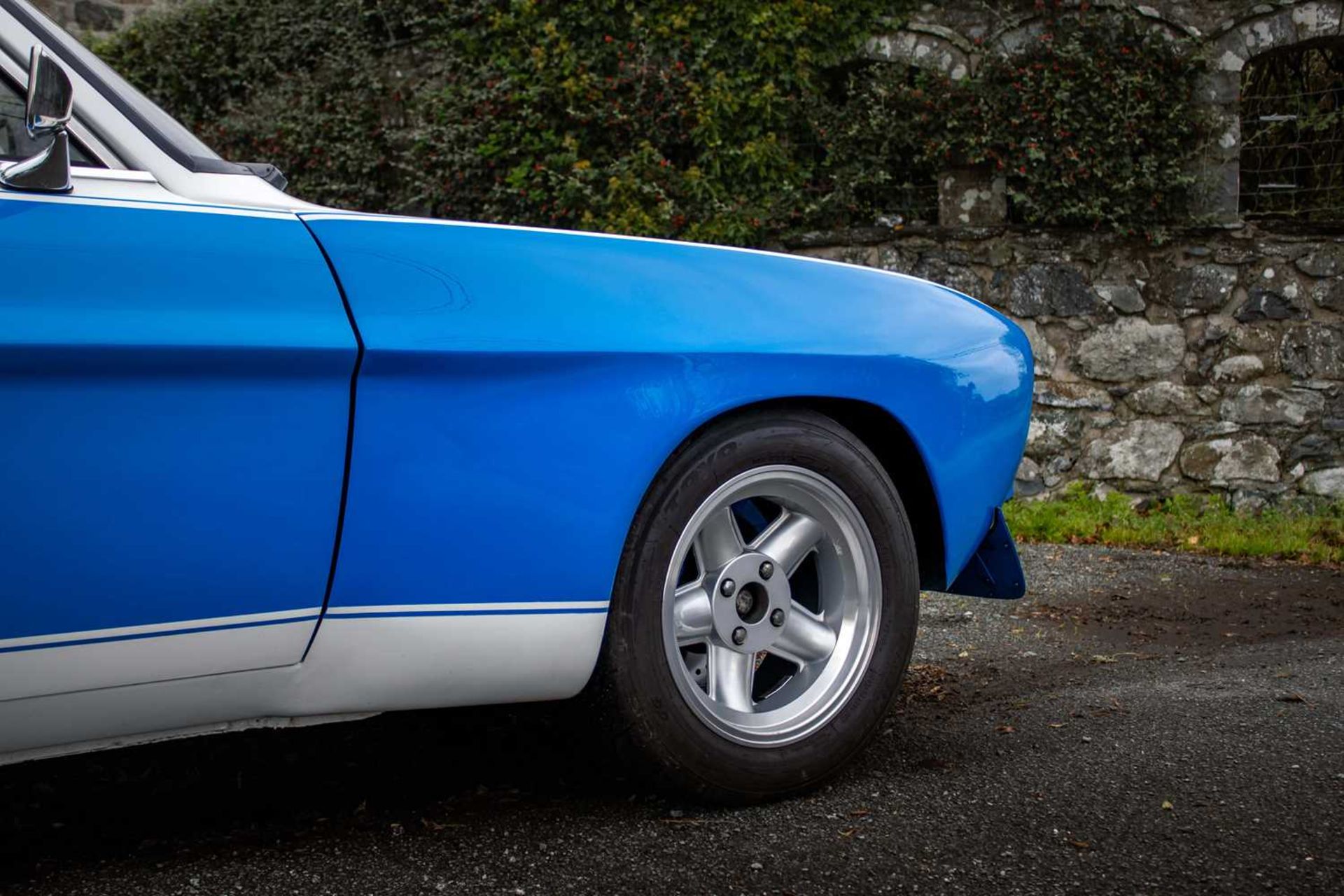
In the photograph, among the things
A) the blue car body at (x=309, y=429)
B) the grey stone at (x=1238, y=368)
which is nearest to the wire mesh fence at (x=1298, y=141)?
the grey stone at (x=1238, y=368)

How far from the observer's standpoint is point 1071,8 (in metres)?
7.24

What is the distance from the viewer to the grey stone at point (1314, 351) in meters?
6.88

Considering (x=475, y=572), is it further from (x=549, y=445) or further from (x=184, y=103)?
(x=184, y=103)

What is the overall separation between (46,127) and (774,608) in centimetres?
148


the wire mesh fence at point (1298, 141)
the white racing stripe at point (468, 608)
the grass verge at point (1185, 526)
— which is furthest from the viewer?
the wire mesh fence at point (1298, 141)

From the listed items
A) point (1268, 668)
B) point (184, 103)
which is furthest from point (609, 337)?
point (184, 103)

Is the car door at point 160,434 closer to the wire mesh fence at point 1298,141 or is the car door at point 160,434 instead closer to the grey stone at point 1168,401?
the grey stone at point 1168,401

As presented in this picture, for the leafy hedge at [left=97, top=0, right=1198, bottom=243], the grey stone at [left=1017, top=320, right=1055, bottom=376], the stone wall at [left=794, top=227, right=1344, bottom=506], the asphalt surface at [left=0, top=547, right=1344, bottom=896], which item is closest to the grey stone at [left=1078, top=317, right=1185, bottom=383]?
the stone wall at [left=794, top=227, right=1344, bottom=506]

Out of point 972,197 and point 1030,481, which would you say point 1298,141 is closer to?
point 972,197

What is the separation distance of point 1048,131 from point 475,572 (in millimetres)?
6017

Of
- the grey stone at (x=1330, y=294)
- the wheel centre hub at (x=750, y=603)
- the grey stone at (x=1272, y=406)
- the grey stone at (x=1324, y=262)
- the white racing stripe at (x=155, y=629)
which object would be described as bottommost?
the grey stone at (x=1272, y=406)

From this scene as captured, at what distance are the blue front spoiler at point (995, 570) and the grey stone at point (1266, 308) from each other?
4856 millimetres

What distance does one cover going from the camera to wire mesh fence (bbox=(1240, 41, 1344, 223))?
23.8 ft

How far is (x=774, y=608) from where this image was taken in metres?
2.43
